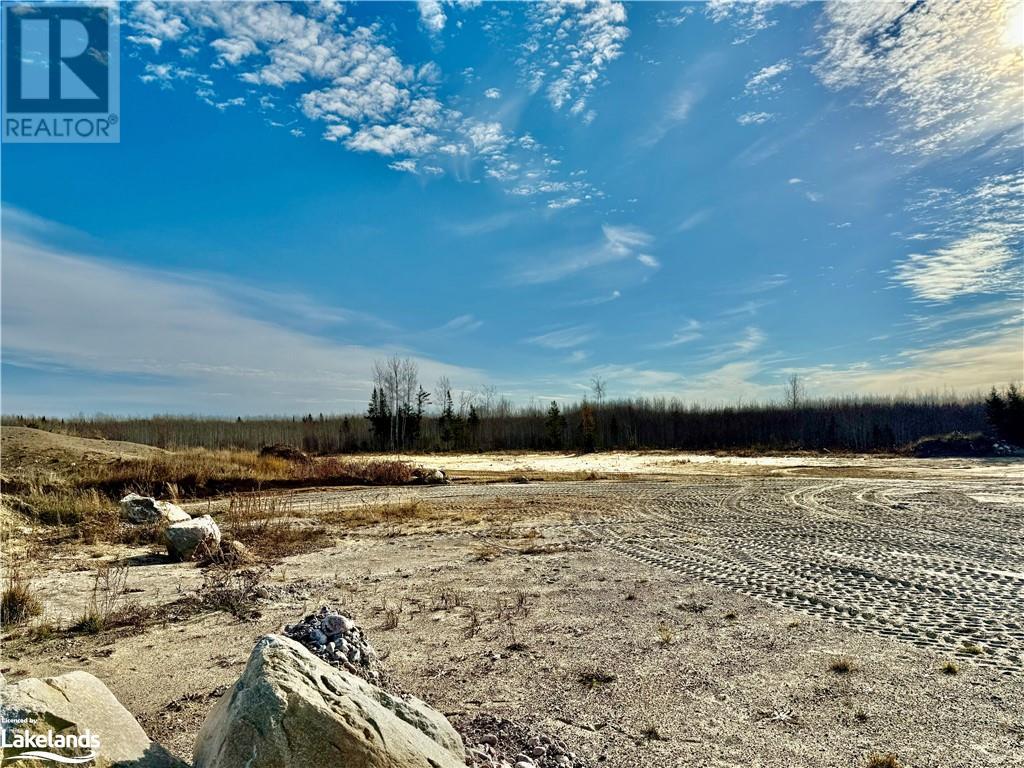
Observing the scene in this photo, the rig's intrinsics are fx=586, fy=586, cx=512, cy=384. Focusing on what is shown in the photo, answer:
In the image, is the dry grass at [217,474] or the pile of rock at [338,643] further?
the dry grass at [217,474]

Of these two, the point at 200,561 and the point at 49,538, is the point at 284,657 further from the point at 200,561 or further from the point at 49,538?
the point at 49,538

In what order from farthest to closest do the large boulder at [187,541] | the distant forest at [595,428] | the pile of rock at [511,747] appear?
the distant forest at [595,428] < the large boulder at [187,541] < the pile of rock at [511,747]

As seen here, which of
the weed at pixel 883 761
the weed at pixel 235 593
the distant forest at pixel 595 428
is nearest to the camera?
the weed at pixel 883 761

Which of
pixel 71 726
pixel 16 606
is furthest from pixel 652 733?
pixel 16 606

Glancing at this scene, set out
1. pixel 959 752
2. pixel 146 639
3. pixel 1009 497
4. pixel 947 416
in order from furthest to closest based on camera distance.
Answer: pixel 947 416 → pixel 1009 497 → pixel 146 639 → pixel 959 752

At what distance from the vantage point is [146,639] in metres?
6.19

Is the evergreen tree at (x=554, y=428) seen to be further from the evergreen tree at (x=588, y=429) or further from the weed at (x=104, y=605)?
the weed at (x=104, y=605)

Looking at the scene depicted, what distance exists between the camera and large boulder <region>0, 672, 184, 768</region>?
2.42 m

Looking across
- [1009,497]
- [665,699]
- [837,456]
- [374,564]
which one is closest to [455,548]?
[374,564]

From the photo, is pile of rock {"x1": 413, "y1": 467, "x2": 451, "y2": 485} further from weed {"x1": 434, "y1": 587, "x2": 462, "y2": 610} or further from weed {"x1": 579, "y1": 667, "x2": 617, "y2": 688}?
weed {"x1": 579, "y1": 667, "x2": 617, "y2": 688}

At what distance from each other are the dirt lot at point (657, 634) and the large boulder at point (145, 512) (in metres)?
1.60

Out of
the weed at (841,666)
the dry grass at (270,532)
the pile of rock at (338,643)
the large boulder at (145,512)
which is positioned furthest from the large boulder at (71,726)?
the large boulder at (145,512)

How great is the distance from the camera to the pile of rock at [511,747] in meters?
3.60

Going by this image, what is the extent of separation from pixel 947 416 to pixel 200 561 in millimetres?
67640
